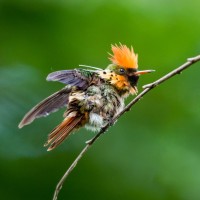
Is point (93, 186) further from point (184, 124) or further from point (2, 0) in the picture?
point (2, 0)

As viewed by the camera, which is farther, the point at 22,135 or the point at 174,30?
the point at 22,135

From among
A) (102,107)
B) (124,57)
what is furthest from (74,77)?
(124,57)

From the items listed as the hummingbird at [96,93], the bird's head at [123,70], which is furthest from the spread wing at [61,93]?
the bird's head at [123,70]

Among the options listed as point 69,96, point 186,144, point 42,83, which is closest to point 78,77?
point 69,96

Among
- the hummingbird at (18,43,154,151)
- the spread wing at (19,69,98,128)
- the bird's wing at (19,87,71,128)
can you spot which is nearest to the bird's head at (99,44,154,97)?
the hummingbird at (18,43,154,151)

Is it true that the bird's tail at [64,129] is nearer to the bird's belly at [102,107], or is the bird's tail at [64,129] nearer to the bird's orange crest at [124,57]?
the bird's belly at [102,107]

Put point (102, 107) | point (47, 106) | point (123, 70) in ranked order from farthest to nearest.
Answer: point (123, 70), point (102, 107), point (47, 106)

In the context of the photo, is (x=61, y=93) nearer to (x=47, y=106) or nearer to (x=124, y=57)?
(x=47, y=106)
